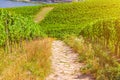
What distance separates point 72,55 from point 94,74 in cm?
761

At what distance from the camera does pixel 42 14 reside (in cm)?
6531

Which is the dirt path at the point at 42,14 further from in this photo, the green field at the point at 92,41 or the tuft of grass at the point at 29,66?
the tuft of grass at the point at 29,66

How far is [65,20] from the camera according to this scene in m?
61.2

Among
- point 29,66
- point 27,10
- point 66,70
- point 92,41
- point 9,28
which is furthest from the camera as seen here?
point 27,10

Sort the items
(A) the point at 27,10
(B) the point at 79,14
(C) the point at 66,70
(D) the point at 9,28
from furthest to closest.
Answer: (A) the point at 27,10 < (B) the point at 79,14 < (D) the point at 9,28 < (C) the point at 66,70

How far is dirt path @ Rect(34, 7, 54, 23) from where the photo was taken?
205 feet

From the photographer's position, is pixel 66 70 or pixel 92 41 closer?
pixel 66 70

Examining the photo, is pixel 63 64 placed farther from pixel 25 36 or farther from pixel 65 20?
pixel 65 20

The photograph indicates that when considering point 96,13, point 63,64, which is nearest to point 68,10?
point 96,13

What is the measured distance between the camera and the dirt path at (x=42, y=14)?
205 ft

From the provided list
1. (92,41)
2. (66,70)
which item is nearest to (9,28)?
(92,41)

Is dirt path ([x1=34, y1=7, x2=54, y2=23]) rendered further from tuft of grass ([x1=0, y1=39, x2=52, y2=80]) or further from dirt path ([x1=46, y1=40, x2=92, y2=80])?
tuft of grass ([x1=0, y1=39, x2=52, y2=80])

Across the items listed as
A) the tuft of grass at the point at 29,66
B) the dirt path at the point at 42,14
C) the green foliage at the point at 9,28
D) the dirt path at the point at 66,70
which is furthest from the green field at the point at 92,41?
the dirt path at the point at 42,14

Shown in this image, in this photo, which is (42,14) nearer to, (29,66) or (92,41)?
(92,41)
